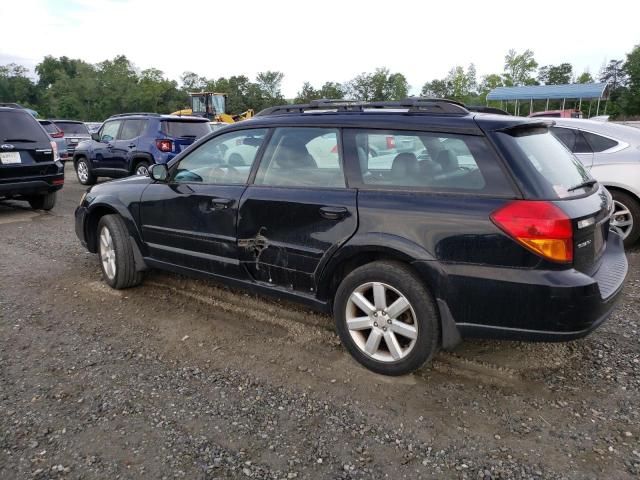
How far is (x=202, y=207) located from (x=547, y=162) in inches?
98.8

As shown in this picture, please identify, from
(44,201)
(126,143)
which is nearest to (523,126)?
(44,201)

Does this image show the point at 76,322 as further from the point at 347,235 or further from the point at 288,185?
the point at 347,235

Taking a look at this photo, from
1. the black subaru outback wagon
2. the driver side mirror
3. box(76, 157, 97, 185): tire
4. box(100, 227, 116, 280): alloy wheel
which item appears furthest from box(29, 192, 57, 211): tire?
the black subaru outback wagon

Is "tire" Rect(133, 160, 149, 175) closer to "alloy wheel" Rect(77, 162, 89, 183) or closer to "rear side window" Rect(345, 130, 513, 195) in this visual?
"alloy wheel" Rect(77, 162, 89, 183)

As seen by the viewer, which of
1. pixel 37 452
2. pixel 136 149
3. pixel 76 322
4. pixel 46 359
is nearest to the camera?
pixel 37 452

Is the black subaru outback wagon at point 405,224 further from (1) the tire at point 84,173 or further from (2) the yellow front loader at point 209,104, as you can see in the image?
(2) the yellow front loader at point 209,104

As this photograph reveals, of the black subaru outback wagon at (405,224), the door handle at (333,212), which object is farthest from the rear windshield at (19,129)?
the door handle at (333,212)

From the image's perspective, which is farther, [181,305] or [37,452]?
[181,305]

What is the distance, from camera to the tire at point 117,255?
4.65 meters

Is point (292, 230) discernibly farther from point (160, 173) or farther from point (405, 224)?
point (160, 173)

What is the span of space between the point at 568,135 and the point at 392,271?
458 centimetres

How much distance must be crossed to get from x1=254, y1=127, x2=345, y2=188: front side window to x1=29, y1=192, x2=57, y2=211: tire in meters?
7.02

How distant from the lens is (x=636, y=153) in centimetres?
593

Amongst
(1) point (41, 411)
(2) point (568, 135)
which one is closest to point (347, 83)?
(2) point (568, 135)
